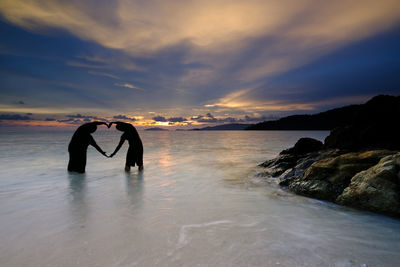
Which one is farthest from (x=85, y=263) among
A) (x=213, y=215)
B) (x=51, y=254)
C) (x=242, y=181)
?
(x=242, y=181)

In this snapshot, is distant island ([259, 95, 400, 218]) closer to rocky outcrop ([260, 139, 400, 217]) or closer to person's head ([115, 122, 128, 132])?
rocky outcrop ([260, 139, 400, 217])

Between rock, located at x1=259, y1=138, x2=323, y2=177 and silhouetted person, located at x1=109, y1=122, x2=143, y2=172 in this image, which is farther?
rock, located at x1=259, y1=138, x2=323, y2=177

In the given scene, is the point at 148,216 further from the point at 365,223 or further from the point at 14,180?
the point at 14,180

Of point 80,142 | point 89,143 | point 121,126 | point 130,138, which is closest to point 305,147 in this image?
point 130,138

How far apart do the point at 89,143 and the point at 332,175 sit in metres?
9.10

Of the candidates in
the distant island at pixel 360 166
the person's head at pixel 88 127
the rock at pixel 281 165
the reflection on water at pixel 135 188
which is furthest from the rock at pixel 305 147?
the person's head at pixel 88 127

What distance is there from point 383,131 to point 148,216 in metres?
10.5

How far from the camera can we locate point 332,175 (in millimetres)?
5914

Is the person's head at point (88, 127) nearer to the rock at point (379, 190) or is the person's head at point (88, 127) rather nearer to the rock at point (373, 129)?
the rock at point (379, 190)

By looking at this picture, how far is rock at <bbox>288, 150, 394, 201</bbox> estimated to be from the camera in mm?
5574

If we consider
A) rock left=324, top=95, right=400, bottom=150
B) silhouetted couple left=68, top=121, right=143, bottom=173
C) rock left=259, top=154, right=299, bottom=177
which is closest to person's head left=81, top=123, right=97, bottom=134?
silhouetted couple left=68, top=121, right=143, bottom=173

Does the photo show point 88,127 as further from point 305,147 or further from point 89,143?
point 305,147

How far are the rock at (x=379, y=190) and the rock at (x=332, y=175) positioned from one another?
0.52 m

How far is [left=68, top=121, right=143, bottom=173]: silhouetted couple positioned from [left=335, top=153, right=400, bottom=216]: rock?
785 cm
